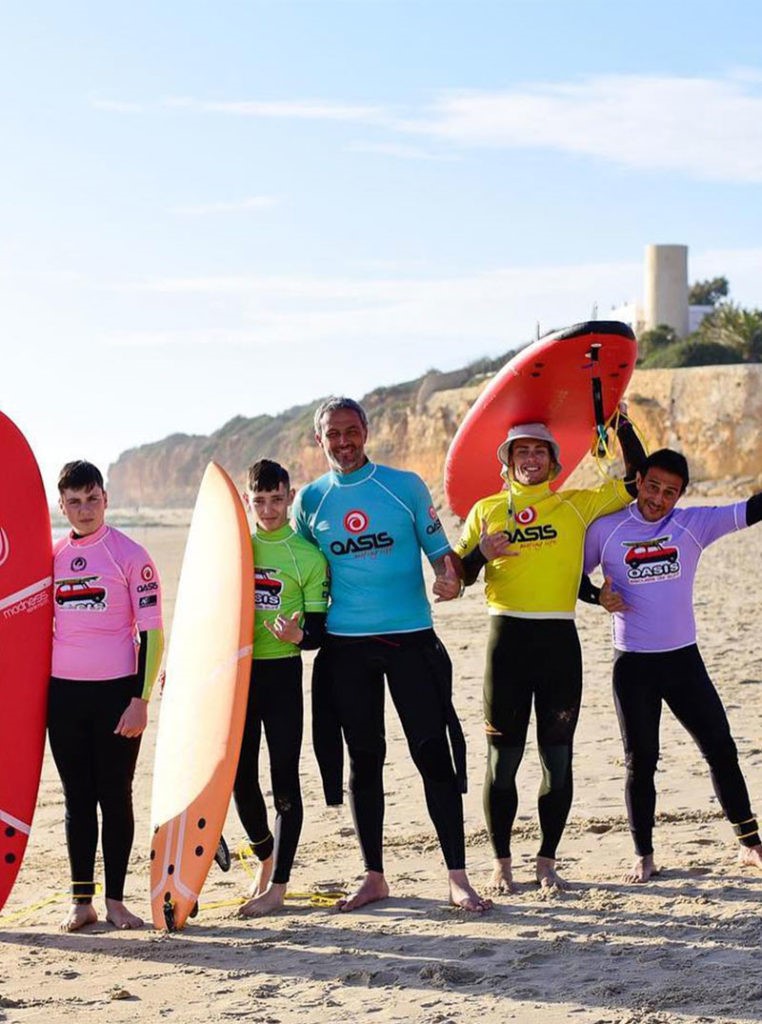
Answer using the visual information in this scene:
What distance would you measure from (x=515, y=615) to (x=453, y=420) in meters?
32.8

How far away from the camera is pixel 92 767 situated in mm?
4430

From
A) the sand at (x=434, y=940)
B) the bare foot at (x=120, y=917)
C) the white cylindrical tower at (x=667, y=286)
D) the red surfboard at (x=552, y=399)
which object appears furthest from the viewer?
the white cylindrical tower at (x=667, y=286)

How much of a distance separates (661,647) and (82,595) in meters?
1.92

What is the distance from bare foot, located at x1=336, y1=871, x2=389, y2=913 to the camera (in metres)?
4.41

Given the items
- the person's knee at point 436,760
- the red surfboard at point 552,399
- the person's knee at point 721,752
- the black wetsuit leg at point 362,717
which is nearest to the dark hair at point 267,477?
the black wetsuit leg at point 362,717

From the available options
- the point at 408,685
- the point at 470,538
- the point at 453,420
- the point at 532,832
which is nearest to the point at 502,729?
the point at 408,685

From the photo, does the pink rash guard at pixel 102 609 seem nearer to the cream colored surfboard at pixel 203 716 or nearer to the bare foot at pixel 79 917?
the cream colored surfboard at pixel 203 716

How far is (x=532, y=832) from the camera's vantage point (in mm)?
5320

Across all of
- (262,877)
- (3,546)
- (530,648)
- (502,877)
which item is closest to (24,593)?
(3,546)

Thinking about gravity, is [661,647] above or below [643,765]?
above

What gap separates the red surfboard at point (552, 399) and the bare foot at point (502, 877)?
1.32 m

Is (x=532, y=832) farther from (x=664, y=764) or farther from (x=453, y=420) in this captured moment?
(x=453, y=420)

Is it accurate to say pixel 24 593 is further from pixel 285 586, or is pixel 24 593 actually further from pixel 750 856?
pixel 750 856

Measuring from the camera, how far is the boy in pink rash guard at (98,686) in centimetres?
437
